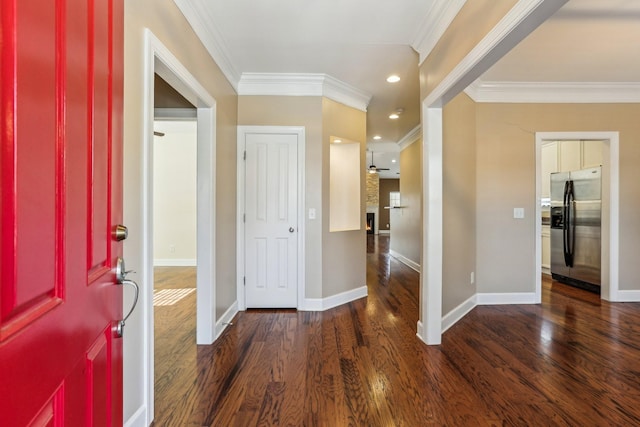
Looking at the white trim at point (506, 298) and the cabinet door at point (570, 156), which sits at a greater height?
the cabinet door at point (570, 156)

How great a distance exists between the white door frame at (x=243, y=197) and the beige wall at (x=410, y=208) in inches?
106

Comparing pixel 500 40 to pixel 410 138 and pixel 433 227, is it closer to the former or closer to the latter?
pixel 433 227

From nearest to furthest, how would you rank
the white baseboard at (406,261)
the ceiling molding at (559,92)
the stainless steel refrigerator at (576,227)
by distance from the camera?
the ceiling molding at (559,92), the stainless steel refrigerator at (576,227), the white baseboard at (406,261)

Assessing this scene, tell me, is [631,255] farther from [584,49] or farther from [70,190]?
[70,190]

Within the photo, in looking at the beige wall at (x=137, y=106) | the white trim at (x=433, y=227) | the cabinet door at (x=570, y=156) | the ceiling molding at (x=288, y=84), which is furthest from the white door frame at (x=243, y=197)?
the cabinet door at (x=570, y=156)

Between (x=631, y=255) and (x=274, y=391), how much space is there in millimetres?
4513

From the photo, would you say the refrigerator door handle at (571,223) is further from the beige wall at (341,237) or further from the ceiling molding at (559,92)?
the beige wall at (341,237)

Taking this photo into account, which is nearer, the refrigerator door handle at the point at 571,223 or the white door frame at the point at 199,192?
the white door frame at the point at 199,192

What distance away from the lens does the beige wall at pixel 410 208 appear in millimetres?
5628

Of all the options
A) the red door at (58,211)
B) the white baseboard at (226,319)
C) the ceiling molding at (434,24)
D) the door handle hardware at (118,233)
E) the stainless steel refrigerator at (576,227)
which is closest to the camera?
the red door at (58,211)

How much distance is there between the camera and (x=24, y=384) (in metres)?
0.48

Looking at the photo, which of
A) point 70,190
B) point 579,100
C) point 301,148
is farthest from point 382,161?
point 70,190

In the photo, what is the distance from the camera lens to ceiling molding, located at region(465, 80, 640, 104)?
355cm

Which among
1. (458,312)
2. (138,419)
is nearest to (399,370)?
(458,312)
